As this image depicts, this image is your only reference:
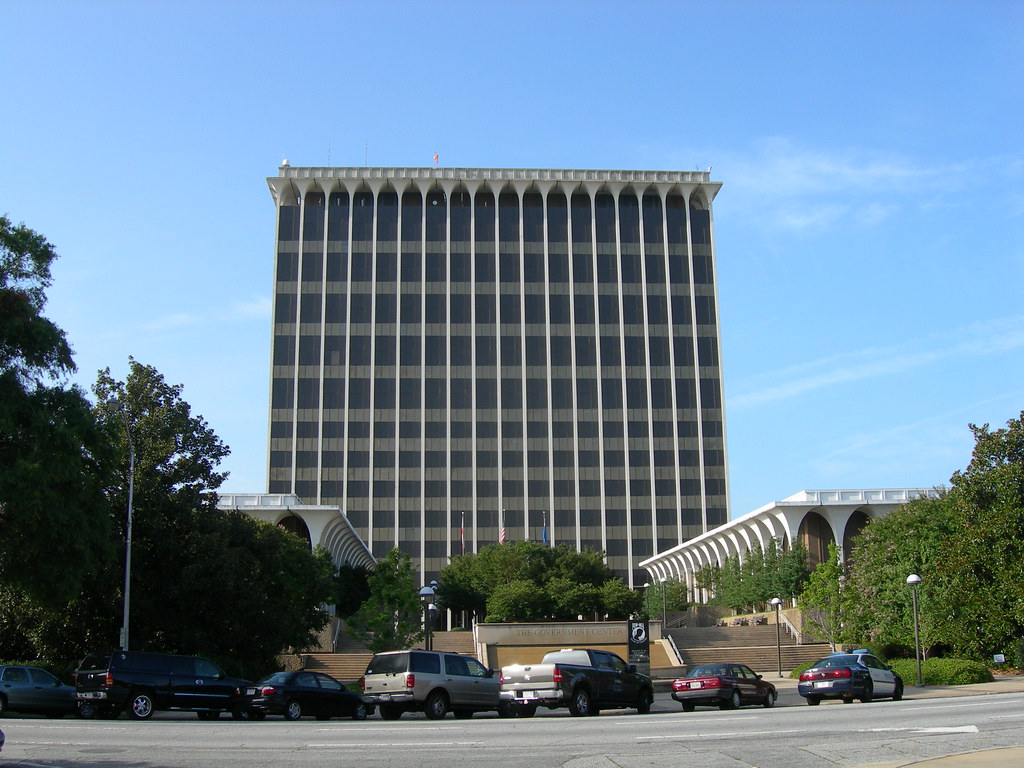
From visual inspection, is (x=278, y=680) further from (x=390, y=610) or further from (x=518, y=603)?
(x=518, y=603)

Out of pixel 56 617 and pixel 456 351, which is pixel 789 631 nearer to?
pixel 56 617

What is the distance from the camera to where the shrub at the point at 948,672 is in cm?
3519

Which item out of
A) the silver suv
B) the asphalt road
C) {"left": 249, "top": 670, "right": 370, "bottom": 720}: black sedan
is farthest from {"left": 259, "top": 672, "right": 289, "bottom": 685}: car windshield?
the asphalt road

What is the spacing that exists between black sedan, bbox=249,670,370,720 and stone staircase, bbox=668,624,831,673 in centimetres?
2978

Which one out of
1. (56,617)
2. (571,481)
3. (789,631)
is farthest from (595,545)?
(56,617)

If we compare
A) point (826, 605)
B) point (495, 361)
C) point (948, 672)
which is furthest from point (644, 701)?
point (495, 361)

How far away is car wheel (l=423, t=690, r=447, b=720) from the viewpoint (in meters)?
24.5

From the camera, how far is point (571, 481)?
107562 millimetres

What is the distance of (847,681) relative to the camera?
28.1m

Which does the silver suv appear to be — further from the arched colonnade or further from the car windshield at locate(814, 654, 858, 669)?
the arched colonnade

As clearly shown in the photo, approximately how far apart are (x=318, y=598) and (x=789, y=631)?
33413mm

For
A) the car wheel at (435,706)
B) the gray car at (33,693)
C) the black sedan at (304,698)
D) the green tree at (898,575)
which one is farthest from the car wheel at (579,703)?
the green tree at (898,575)

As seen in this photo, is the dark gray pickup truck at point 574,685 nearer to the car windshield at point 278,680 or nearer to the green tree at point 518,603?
the car windshield at point 278,680

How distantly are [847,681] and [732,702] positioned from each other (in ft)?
11.2
